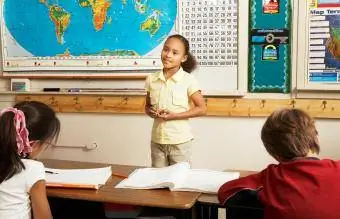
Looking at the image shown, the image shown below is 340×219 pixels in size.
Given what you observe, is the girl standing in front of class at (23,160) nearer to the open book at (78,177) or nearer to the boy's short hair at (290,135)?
the open book at (78,177)

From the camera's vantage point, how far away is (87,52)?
3.38 m

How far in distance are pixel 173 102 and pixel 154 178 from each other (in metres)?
0.75

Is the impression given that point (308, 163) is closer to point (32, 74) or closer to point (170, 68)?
point (170, 68)

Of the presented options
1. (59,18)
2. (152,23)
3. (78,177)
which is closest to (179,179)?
(78,177)

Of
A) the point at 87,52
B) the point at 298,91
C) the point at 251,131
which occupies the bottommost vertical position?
the point at 251,131

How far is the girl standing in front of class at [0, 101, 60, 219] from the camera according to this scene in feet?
5.13

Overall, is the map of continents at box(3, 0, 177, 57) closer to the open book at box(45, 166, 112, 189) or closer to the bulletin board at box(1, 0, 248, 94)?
the bulletin board at box(1, 0, 248, 94)

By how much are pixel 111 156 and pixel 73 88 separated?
2.05 feet

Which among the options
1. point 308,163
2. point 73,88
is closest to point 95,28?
point 73,88

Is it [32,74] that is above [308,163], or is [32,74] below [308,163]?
above

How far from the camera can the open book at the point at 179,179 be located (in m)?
1.75

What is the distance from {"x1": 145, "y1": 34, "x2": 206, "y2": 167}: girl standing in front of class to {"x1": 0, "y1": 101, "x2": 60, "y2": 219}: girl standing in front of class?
3.01ft

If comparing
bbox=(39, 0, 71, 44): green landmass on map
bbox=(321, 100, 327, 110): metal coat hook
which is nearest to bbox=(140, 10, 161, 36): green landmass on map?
bbox=(39, 0, 71, 44): green landmass on map

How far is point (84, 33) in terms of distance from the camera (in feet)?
11.1
